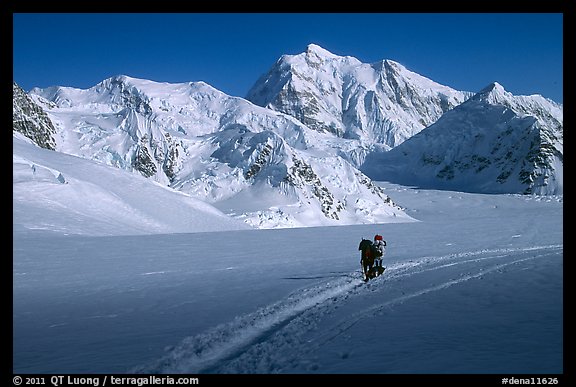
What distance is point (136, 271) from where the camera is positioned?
17.2m

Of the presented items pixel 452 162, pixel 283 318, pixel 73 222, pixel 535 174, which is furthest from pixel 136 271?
pixel 452 162

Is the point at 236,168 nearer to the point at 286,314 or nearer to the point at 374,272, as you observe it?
the point at 374,272

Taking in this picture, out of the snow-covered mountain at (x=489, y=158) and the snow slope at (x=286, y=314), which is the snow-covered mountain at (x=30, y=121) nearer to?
the snow slope at (x=286, y=314)

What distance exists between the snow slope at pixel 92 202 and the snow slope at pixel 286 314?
12506 mm

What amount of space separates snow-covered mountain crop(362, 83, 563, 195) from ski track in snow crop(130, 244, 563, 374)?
514ft

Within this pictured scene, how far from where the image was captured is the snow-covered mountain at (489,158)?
523 ft

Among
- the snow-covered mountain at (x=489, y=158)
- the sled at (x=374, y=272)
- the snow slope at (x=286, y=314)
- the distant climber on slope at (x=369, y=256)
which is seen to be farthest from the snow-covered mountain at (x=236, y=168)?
the snow-covered mountain at (x=489, y=158)

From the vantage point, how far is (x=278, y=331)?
29.2 ft

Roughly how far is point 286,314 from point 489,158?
190m

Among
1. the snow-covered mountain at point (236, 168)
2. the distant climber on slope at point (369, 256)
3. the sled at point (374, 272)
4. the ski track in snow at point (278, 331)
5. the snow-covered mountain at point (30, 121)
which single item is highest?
the snow-covered mountain at point (30, 121)

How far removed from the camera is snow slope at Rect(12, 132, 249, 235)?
1292 inches

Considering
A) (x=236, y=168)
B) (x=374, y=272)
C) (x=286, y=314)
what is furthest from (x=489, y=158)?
(x=286, y=314)

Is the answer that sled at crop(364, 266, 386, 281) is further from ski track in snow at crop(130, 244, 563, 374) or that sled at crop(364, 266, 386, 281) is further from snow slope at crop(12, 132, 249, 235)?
snow slope at crop(12, 132, 249, 235)
